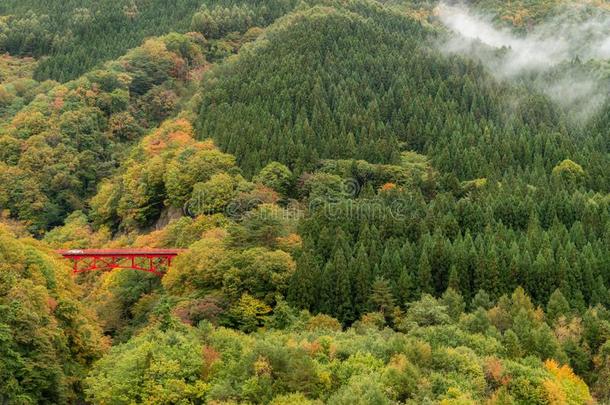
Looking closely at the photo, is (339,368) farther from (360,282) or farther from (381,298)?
(360,282)

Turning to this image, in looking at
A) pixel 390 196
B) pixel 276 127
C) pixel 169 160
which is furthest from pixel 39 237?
pixel 390 196

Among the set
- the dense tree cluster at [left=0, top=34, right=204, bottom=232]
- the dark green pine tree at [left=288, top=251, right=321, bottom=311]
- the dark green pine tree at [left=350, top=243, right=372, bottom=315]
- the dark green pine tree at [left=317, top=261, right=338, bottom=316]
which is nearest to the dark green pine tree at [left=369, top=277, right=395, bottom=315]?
the dark green pine tree at [left=350, top=243, right=372, bottom=315]

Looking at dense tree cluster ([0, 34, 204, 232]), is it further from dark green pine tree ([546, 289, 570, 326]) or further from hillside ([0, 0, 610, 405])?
dark green pine tree ([546, 289, 570, 326])

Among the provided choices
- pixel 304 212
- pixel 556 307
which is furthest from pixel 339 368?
pixel 304 212

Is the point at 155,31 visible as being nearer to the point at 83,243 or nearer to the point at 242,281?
the point at 83,243

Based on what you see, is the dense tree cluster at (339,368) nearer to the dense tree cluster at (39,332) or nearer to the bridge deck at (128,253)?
the dense tree cluster at (39,332)

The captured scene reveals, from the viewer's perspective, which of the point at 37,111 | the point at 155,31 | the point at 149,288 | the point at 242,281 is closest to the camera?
the point at 242,281
